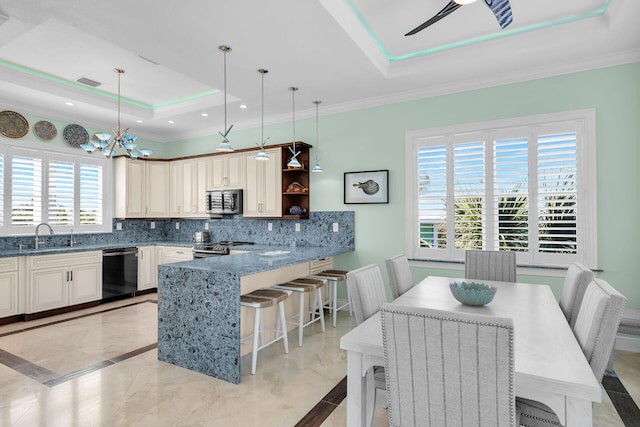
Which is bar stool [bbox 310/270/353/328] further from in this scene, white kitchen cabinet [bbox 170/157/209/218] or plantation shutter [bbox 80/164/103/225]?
plantation shutter [bbox 80/164/103/225]

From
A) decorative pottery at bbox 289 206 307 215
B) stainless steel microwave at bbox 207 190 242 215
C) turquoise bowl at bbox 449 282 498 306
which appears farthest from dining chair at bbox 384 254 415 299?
stainless steel microwave at bbox 207 190 242 215

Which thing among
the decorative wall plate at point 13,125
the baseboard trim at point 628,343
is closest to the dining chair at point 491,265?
the baseboard trim at point 628,343

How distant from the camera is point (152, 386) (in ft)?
8.69

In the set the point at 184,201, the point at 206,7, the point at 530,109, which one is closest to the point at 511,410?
the point at 206,7

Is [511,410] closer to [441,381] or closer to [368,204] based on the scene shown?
[441,381]

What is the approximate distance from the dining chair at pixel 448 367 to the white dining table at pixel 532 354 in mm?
185

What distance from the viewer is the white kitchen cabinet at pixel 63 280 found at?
170 inches

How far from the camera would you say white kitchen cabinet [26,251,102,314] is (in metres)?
4.32

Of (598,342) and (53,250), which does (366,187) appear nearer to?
(598,342)

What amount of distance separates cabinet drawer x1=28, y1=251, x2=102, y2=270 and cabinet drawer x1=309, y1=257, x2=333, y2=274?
315 cm

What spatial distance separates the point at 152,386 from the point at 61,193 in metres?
3.85

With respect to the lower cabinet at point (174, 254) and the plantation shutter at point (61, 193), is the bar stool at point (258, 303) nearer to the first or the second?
the lower cabinet at point (174, 254)

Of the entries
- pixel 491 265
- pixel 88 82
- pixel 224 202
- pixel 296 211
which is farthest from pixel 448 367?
pixel 88 82

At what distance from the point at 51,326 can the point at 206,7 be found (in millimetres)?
3937
